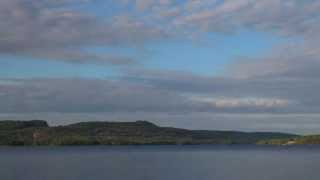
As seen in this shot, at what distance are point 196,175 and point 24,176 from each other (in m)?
20.8

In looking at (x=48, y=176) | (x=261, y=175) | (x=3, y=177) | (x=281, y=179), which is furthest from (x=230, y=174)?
(x=3, y=177)

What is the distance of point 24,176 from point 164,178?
1722cm

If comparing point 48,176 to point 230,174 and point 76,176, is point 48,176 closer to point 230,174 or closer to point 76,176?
point 76,176

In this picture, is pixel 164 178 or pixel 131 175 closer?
pixel 164 178

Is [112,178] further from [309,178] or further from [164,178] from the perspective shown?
[309,178]

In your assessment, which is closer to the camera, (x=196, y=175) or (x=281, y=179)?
(x=281, y=179)

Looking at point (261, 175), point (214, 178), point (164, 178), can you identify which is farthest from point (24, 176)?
point (261, 175)

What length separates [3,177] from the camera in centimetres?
7594

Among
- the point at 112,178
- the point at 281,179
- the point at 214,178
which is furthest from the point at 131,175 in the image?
the point at 281,179

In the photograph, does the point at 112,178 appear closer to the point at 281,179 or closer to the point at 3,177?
the point at 3,177

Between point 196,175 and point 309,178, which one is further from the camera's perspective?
point 196,175

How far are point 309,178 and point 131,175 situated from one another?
21.4m

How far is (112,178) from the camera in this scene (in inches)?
2950

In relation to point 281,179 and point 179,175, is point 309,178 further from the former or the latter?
point 179,175
